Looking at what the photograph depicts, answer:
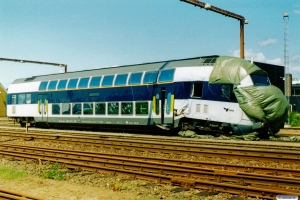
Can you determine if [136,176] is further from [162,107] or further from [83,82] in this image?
[83,82]

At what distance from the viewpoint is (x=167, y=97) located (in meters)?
18.1

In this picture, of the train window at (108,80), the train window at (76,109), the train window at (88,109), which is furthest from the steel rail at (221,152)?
the train window at (76,109)

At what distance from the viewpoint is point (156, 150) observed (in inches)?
501

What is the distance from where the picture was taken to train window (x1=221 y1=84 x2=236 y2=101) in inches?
632

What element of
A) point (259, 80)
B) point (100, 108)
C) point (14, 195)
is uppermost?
point (259, 80)

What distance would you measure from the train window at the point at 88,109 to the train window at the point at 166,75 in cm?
596

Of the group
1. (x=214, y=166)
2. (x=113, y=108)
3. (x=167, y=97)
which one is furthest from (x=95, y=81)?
(x=214, y=166)

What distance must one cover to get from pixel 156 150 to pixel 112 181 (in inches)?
174

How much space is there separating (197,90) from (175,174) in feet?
28.8

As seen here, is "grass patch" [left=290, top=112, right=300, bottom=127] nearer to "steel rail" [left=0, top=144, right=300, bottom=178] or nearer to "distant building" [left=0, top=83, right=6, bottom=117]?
"steel rail" [left=0, top=144, right=300, bottom=178]

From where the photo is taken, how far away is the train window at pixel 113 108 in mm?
20650

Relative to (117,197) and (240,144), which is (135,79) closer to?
(240,144)

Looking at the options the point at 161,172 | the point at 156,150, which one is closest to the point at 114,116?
the point at 156,150

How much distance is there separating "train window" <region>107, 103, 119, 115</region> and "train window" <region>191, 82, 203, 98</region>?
18.4 ft
